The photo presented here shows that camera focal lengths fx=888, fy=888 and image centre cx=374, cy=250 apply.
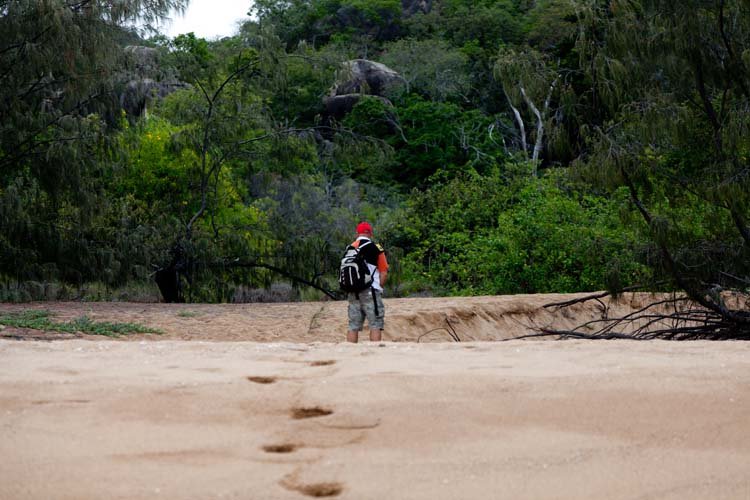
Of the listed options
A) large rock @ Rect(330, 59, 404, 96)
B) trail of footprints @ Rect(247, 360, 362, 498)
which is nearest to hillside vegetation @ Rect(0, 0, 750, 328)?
trail of footprints @ Rect(247, 360, 362, 498)

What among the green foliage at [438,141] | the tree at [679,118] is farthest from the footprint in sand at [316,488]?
the green foliage at [438,141]

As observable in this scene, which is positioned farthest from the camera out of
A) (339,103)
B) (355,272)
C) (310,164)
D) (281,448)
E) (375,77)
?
(375,77)

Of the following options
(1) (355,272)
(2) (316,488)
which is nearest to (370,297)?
(1) (355,272)

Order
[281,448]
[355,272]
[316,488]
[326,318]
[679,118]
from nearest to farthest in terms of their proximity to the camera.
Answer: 1. [316,488]
2. [281,448]
3. [355,272]
4. [679,118]
5. [326,318]

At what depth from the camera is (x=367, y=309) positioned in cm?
1040

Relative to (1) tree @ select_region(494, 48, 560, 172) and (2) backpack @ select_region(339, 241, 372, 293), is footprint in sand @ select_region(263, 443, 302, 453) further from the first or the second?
(1) tree @ select_region(494, 48, 560, 172)

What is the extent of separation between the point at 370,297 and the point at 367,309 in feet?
0.49

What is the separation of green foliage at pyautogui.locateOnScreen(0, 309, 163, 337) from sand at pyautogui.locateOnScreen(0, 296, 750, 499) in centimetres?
675

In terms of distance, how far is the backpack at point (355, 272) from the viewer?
10.2 m

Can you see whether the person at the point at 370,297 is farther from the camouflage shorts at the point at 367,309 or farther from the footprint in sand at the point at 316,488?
the footprint in sand at the point at 316,488

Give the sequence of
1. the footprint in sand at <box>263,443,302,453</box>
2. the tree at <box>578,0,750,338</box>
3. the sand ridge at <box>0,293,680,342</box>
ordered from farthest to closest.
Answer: the sand ridge at <box>0,293,680,342</box>
the tree at <box>578,0,750,338</box>
the footprint in sand at <box>263,443,302,453</box>

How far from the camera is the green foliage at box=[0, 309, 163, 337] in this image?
12.4m

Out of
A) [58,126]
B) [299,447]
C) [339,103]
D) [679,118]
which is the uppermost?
[339,103]

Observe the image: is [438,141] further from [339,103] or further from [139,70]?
[139,70]
